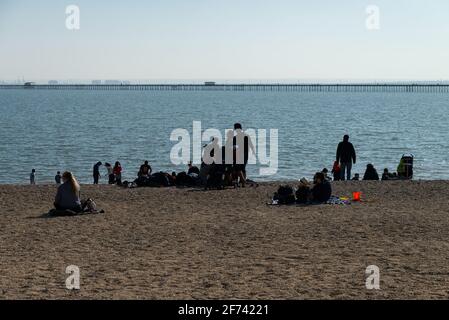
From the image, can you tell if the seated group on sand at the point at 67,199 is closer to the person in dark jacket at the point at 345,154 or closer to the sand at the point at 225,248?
the sand at the point at 225,248

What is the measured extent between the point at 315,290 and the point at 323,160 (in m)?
36.1

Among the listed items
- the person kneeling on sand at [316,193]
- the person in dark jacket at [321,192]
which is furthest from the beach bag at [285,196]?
the person in dark jacket at [321,192]

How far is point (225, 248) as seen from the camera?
40.7 ft

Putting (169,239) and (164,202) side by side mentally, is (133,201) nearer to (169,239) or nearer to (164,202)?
(164,202)

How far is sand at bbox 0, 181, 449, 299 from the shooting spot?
965 centimetres

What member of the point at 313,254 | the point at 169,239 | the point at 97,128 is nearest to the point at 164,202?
the point at 169,239

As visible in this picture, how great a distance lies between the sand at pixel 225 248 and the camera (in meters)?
9.65

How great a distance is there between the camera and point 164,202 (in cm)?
1792

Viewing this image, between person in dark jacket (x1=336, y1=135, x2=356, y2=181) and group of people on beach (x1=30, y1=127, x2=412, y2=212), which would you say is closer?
group of people on beach (x1=30, y1=127, x2=412, y2=212)

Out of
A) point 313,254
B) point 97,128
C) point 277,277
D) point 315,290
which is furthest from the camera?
point 97,128

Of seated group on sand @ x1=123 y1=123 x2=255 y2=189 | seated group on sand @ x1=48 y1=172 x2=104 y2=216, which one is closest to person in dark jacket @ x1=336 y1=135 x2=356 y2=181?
seated group on sand @ x1=123 y1=123 x2=255 y2=189

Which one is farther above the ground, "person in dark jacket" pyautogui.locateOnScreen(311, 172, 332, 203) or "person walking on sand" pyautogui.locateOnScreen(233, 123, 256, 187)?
"person walking on sand" pyautogui.locateOnScreen(233, 123, 256, 187)

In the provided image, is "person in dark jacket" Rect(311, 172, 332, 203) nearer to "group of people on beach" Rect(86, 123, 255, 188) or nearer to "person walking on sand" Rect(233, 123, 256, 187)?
"person walking on sand" Rect(233, 123, 256, 187)

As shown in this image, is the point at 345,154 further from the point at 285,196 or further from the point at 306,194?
the point at 285,196
